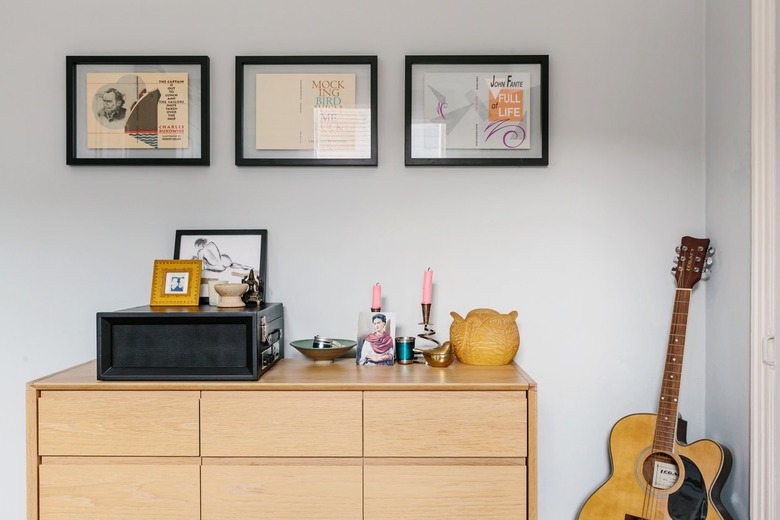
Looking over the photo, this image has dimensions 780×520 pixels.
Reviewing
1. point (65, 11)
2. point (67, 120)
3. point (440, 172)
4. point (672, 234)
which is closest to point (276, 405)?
point (440, 172)

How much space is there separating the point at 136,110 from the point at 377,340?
118cm

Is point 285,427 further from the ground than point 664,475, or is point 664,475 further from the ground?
point 285,427

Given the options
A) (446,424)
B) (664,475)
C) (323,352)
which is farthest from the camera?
(323,352)

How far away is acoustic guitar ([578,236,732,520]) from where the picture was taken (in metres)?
1.71

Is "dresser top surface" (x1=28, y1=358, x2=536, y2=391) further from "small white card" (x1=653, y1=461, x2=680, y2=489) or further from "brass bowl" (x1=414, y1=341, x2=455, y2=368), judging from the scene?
"small white card" (x1=653, y1=461, x2=680, y2=489)

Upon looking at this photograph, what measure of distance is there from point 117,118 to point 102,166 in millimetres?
179

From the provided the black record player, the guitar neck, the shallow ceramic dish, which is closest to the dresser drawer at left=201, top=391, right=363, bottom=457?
A: the black record player

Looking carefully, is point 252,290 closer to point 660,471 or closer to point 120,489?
point 120,489

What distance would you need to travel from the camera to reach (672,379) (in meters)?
1.82

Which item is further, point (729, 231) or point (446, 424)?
point (729, 231)

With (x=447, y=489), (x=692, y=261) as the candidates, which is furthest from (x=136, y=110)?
(x=692, y=261)

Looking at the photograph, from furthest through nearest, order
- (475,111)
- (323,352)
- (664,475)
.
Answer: (475,111)
(323,352)
(664,475)

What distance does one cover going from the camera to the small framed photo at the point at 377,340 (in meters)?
1.86

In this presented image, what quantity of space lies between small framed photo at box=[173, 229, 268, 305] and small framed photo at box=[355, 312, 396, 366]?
1.40 ft
